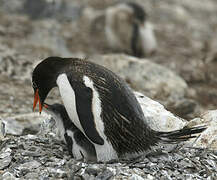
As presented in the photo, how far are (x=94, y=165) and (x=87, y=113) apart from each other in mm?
376

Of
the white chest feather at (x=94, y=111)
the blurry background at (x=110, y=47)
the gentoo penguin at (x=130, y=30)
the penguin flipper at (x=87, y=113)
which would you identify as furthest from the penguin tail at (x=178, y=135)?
the gentoo penguin at (x=130, y=30)

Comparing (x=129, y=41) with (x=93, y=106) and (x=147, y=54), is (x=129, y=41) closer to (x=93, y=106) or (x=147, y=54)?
(x=147, y=54)

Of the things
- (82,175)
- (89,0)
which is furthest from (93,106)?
(89,0)

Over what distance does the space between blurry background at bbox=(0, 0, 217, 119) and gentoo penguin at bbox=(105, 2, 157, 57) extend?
0.57 ft

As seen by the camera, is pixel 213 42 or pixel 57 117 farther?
pixel 213 42

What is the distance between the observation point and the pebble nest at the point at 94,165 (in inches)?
126

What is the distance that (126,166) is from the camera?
129 inches

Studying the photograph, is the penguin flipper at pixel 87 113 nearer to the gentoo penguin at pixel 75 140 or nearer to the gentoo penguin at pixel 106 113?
the gentoo penguin at pixel 106 113

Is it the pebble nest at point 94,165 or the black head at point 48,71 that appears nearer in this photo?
the pebble nest at point 94,165

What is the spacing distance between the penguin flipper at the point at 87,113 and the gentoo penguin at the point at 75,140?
21 centimetres

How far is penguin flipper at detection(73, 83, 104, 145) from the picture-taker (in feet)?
10.6

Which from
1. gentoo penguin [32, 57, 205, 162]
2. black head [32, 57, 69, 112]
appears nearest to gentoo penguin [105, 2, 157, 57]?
black head [32, 57, 69, 112]

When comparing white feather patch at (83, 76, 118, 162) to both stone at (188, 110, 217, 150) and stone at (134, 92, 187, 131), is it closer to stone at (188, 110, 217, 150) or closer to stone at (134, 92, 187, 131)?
stone at (134, 92, 187, 131)

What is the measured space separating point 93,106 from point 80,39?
7.83 metres
